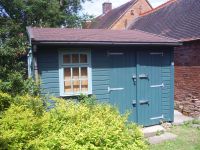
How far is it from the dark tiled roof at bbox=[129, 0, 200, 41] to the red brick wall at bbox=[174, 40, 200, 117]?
59 cm

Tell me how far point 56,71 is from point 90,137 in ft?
11.7

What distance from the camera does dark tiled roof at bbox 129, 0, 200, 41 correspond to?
12.5m

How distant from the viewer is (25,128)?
4.77 meters

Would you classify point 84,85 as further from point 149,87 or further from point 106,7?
point 106,7

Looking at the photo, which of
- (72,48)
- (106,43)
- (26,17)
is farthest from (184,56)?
→ (26,17)

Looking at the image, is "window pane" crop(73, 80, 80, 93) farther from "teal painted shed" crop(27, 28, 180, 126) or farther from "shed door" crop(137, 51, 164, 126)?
"shed door" crop(137, 51, 164, 126)

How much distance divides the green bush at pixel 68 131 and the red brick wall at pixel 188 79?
20.6 feet

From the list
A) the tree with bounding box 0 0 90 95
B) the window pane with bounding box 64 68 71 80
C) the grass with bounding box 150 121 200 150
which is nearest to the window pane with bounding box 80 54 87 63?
the window pane with bounding box 64 68 71 80

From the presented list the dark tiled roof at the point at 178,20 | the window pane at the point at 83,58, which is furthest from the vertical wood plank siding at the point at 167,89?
the window pane at the point at 83,58

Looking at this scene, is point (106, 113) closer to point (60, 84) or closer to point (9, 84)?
point (60, 84)

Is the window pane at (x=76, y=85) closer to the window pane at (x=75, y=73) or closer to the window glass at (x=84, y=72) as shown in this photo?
the window pane at (x=75, y=73)

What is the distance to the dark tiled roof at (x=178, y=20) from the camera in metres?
12.5

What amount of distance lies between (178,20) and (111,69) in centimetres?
835

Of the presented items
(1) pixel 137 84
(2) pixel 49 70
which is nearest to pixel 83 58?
(2) pixel 49 70
